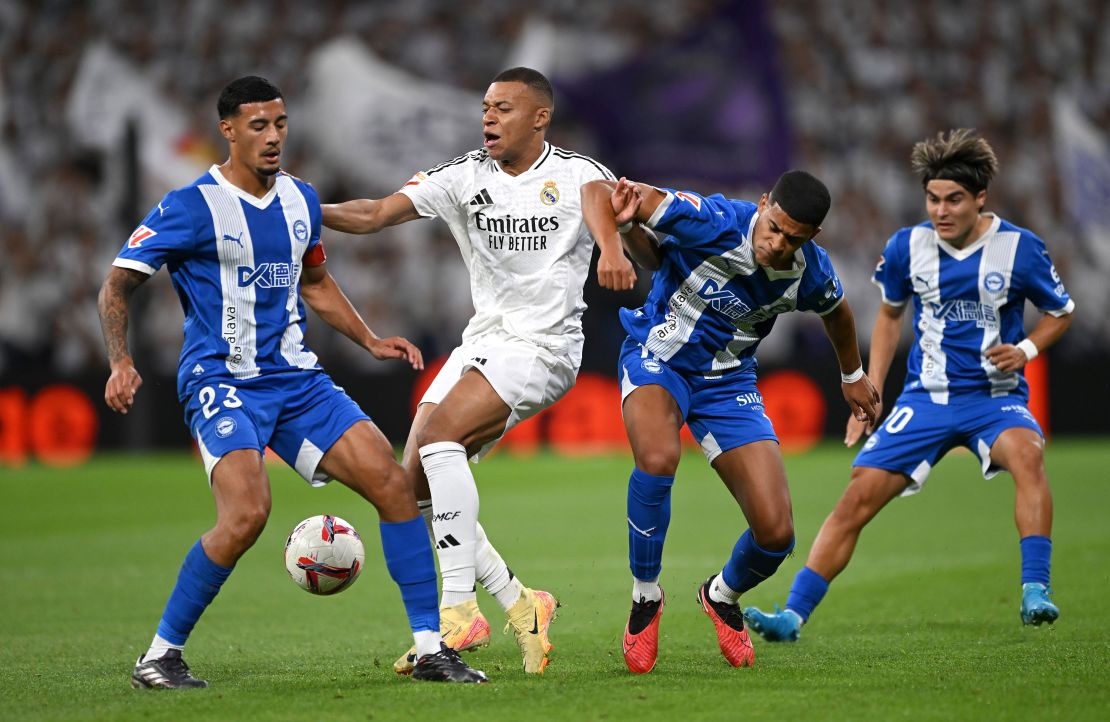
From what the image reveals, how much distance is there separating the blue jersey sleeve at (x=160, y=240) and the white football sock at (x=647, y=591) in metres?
2.25

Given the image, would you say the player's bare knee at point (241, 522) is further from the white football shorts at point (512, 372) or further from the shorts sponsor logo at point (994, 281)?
the shorts sponsor logo at point (994, 281)

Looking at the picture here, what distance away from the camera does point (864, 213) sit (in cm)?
2109

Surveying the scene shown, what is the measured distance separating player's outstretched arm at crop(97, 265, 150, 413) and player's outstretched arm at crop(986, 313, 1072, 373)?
3.86 metres

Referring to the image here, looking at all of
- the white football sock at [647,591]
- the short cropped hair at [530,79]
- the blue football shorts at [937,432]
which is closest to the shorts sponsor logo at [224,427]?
the white football sock at [647,591]

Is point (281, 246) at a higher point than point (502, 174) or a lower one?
lower

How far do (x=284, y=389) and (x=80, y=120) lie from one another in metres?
17.0

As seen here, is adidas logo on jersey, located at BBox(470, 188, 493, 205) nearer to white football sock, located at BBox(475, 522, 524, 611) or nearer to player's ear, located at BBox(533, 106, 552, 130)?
player's ear, located at BBox(533, 106, 552, 130)

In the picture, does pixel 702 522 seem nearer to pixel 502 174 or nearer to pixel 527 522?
pixel 527 522

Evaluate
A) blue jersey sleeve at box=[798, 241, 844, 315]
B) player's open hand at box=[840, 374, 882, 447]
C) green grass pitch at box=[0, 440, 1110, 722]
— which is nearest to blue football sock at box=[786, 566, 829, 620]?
green grass pitch at box=[0, 440, 1110, 722]

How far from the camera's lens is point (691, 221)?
5.81 m

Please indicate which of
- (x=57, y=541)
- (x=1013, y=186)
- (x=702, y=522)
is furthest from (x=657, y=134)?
(x=57, y=541)

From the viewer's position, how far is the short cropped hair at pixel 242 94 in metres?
5.45

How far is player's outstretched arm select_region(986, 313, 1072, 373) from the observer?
6.66 meters

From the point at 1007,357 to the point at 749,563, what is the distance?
1.66 m
